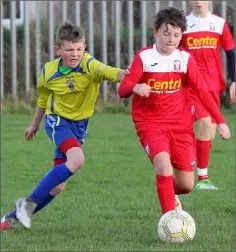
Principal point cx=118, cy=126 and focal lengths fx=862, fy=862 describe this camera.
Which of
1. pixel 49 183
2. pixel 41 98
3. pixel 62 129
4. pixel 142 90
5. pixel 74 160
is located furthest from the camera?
pixel 41 98

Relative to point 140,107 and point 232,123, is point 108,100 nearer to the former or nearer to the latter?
point 232,123

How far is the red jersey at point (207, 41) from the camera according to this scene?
8797 mm

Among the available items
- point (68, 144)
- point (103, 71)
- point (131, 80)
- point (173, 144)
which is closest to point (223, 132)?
point (173, 144)

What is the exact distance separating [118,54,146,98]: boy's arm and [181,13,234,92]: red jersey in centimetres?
254

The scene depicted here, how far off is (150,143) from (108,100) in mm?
11710

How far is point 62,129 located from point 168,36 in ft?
3.60

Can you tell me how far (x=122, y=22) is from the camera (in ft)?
64.0

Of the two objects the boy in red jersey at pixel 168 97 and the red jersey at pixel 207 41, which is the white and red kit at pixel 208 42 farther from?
the boy in red jersey at pixel 168 97

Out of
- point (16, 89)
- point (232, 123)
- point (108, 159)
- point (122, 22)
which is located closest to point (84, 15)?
point (122, 22)

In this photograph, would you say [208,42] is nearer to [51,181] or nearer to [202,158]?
[202,158]

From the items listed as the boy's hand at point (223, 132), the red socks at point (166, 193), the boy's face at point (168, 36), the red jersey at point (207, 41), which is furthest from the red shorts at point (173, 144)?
the red jersey at point (207, 41)

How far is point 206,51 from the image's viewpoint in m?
8.87

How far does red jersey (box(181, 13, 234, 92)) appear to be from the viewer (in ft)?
28.9

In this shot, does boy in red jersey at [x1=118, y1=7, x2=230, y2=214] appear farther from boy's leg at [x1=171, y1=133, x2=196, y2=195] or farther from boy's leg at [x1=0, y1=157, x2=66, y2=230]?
boy's leg at [x1=0, y1=157, x2=66, y2=230]
